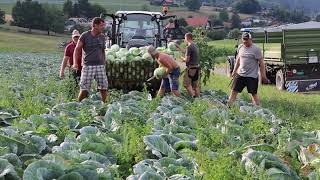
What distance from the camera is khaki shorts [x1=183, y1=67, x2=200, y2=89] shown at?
524 inches

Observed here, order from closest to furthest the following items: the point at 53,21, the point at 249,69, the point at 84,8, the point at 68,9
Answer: the point at 249,69 < the point at 53,21 < the point at 84,8 < the point at 68,9

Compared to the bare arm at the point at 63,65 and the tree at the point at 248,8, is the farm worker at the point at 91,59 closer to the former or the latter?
the bare arm at the point at 63,65

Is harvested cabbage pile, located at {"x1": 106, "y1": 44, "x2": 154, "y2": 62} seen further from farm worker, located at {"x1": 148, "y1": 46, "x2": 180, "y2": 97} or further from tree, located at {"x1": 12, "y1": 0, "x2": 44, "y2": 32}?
tree, located at {"x1": 12, "y1": 0, "x2": 44, "y2": 32}

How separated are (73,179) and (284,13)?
113379 millimetres

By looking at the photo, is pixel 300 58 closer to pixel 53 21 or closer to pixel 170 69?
pixel 170 69

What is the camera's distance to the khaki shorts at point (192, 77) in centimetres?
1331

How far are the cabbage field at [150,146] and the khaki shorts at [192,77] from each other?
3.93 metres

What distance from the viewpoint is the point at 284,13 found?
11375 centimetres

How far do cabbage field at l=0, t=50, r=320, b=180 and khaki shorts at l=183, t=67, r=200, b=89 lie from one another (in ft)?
12.9

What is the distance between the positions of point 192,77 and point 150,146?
23.9 feet

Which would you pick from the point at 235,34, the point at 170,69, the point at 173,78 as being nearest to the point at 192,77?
the point at 173,78

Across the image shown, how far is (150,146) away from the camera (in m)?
6.24

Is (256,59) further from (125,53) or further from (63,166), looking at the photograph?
(63,166)

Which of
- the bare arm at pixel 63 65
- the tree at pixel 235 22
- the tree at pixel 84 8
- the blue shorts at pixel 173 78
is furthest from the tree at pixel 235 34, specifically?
the tree at pixel 235 22
